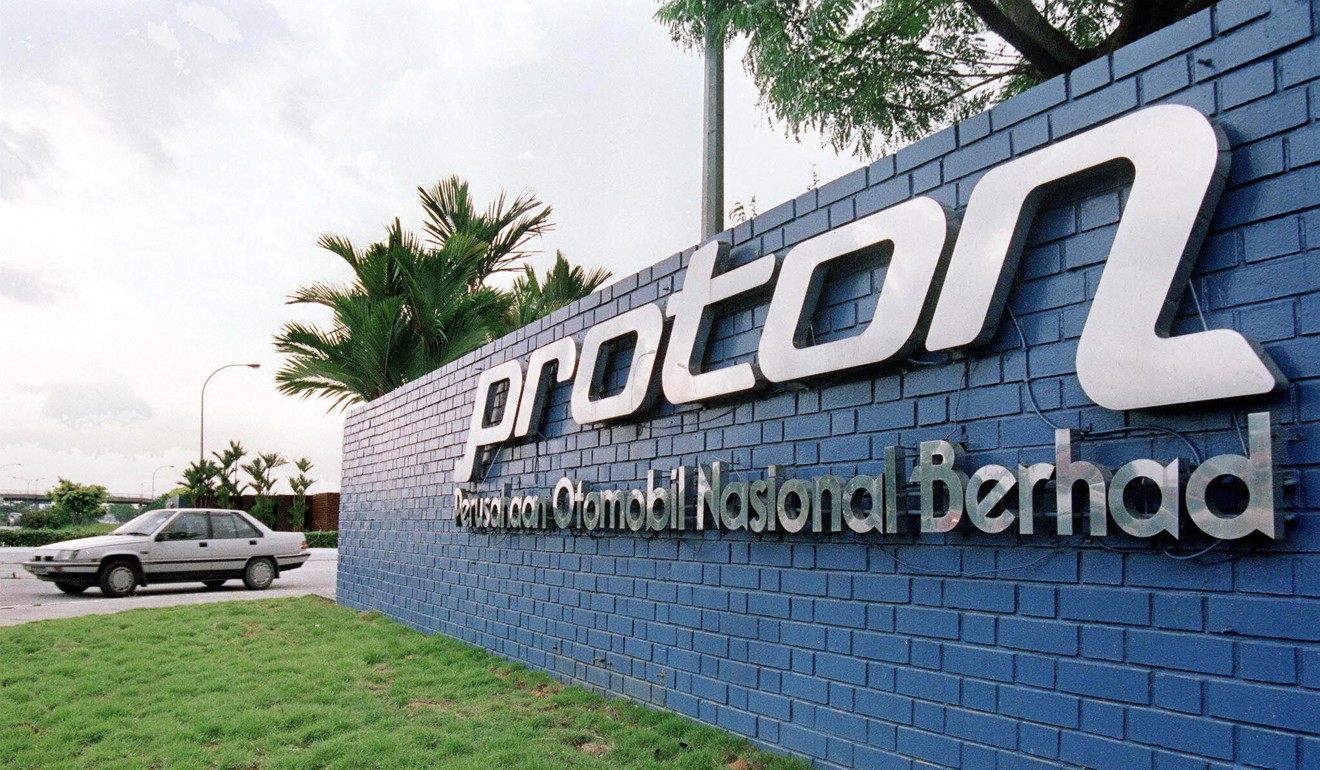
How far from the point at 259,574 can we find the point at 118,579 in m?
2.19

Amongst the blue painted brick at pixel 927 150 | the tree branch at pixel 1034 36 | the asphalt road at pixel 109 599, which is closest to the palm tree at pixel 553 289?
the asphalt road at pixel 109 599

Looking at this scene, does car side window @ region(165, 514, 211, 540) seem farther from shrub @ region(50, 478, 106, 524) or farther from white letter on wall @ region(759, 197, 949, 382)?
shrub @ region(50, 478, 106, 524)

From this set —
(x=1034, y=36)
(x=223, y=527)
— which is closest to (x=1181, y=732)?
(x=1034, y=36)

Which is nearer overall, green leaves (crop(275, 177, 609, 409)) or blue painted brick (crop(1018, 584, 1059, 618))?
blue painted brick (crop(1018, 584, 1059, 618))

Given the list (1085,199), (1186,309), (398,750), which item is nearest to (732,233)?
(1085,199)

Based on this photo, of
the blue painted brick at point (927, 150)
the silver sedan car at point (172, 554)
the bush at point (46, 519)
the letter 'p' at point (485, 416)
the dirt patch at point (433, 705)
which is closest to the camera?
the blue painted brick at point (927, 150)

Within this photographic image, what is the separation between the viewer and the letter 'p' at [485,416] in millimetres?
8014

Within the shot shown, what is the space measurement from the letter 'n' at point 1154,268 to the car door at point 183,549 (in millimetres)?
15374

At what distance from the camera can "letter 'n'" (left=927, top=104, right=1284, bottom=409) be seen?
2.98 m

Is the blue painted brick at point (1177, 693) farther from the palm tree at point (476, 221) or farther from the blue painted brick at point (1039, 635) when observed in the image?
the palm tree at point (476, 221)

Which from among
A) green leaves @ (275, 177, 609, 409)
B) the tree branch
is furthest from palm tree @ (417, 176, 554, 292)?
the tree branch

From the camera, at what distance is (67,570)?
14.5 meters

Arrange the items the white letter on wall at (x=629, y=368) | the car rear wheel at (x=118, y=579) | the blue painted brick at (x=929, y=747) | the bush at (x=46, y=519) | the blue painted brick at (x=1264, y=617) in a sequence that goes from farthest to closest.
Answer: the bush at (x=46, y=519) < the car rear wheel at (x=118, y=579) < the white letter on wall at (x=629, y=368) < the blue painted brick at (x=929, y=747) < the blue painted brick at (x=1264, y=617)

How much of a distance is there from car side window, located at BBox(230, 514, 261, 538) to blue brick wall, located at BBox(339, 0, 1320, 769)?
1192 cm
